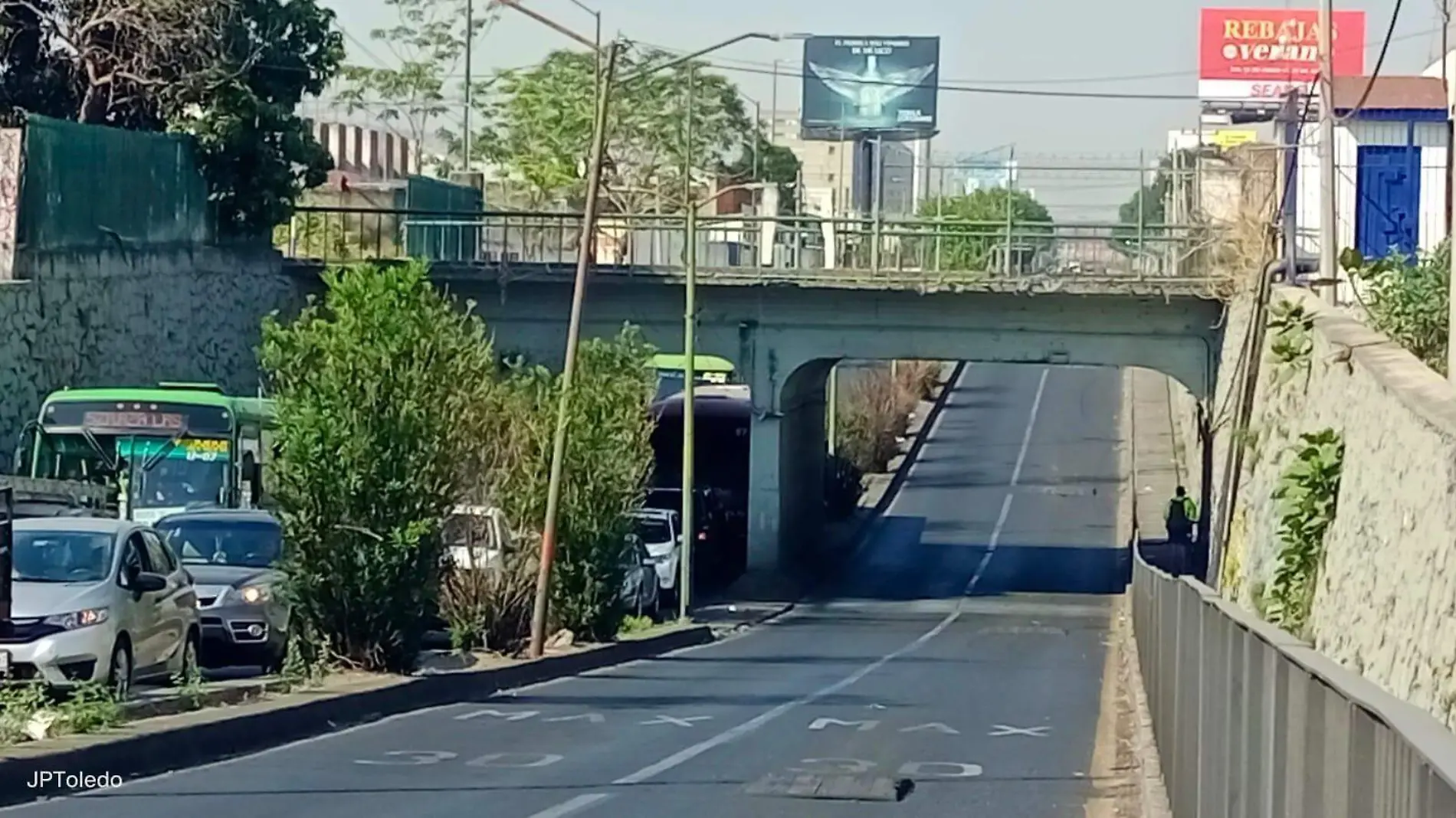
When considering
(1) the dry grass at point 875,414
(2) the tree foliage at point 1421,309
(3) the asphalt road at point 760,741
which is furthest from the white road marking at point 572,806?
(1) the dry grass at point 875,414

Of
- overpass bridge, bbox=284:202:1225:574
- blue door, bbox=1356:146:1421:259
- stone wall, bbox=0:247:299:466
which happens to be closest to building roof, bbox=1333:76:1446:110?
blue door, bbox=1356:146:1421:259

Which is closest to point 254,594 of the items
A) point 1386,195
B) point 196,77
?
point 196,77

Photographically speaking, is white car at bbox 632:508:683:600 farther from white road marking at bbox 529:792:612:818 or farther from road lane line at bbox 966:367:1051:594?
white road marking at bbox 529:792:612:818

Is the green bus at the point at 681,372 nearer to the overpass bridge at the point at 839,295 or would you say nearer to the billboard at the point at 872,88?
the overpass bridge at the point at 839,295

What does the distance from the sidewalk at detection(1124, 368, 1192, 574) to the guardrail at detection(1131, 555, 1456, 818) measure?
33951 millimetres

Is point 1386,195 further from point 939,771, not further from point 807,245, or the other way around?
point 939,771

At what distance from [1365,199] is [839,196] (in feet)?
255

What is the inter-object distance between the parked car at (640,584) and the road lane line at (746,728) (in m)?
Result: 4.00

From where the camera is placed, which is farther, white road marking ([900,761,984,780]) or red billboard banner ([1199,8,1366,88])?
red billboard banner ([1199,8,1366,88])

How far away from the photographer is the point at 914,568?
61.8 metres

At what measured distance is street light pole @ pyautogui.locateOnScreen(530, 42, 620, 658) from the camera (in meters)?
28.4

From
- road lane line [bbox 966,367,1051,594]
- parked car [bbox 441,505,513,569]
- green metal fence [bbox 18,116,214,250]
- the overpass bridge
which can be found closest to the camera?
parked car [bbox 441,505,513,569]

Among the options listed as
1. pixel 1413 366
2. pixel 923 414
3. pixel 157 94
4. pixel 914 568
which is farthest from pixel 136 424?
pixel 923 414

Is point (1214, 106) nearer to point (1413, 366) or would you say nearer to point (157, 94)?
point (157, 94)
